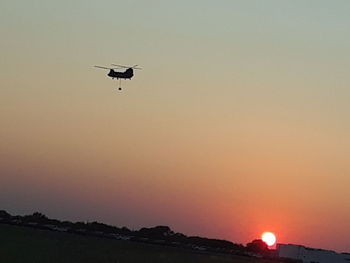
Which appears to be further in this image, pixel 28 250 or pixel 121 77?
pixel 121 77

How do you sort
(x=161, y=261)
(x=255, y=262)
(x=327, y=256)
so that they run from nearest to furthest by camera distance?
(x=161, y=261) → (x=255, y=262) → (x=327, y=256)

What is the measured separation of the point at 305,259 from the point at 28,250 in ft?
357

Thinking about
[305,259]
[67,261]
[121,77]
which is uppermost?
[121,77]

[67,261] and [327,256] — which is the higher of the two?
[327,256]

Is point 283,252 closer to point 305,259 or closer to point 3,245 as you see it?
point 305,259

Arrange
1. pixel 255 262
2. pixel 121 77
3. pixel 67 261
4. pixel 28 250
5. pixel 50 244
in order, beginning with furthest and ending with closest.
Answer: pixel 255 262 < pixel 121 77 < pixel 50 244 < pixel 28 250 < pixel 67 261

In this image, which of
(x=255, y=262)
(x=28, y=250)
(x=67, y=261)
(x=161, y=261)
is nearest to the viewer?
(x=67, y=261)

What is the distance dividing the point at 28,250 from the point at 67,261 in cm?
716

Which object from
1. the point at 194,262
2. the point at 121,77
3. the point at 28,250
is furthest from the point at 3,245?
the point at 121,77

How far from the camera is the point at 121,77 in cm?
8356

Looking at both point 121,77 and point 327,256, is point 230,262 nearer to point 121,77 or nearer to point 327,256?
point 121,77

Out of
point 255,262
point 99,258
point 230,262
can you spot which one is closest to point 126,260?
point 99,258

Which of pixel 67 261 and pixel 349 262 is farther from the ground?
pixel 349 262

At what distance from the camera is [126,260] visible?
210 feet
